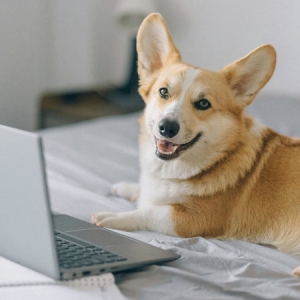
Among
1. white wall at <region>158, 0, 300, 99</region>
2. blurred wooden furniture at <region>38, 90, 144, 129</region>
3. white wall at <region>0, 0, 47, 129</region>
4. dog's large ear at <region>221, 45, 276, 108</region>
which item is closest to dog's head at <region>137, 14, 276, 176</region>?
dog's large ear at <region>221, 45, 276, 108</region>

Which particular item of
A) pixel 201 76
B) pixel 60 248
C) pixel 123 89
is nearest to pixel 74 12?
pixel 123 89

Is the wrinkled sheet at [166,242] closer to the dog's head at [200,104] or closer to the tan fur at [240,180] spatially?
the tan fur at [240,180]

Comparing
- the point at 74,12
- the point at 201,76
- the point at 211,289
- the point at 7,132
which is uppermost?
the point at 74,12

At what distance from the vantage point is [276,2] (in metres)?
2.60

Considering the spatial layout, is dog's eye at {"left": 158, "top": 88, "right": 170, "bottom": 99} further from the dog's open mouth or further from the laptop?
the laptop

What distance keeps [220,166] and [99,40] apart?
2.58 metres

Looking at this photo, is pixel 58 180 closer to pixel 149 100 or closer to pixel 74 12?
pixel 149 100

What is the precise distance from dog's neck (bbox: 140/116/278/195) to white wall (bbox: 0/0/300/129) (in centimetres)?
126

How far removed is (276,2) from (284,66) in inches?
13.2

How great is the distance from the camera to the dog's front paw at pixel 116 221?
4.36 feet

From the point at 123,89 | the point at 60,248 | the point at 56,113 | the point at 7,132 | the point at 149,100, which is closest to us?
the point at 7,132

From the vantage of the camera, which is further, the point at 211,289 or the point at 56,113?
the point at 56,113

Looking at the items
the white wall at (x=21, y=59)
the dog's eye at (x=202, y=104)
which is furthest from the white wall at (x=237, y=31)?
the dog's eye at (x=202, y=104)

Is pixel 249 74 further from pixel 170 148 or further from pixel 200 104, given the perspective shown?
pixel 170 148
